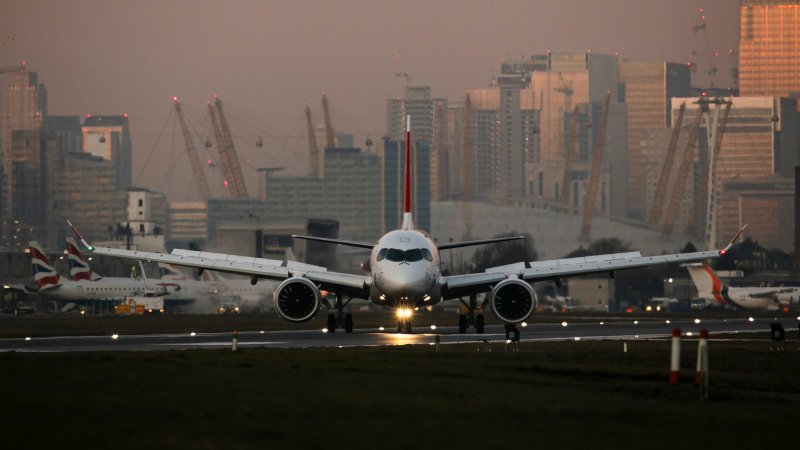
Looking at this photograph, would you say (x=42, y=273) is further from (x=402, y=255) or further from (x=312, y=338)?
(x=312, y=338)

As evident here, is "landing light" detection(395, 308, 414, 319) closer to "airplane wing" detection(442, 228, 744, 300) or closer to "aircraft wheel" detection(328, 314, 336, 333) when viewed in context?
"airplane wing" detection(442, 228, 744, 300)

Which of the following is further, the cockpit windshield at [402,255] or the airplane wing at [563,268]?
the airplane wing at [563,268]

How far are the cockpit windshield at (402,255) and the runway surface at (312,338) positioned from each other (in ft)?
9.68

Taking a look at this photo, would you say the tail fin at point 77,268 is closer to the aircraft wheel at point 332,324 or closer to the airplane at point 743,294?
the airplane at point 743,294

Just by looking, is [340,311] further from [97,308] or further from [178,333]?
[97,308]

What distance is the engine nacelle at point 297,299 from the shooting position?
217 ft

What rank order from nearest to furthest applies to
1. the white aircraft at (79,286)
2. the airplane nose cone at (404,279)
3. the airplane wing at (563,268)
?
the airplane nose cone at (404,279) → the airplane wing at (563,268) → the white aircraft at (79,286)

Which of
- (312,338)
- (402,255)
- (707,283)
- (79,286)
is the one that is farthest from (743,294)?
(312,338)

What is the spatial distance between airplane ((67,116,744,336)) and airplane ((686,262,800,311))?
69.1 meters

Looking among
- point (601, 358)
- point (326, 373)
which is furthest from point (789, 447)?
point (601, 358)

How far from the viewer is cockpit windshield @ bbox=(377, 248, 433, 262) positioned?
6344 cm

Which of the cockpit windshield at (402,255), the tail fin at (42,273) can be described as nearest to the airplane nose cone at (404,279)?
the cockpit windshield at (402,255)

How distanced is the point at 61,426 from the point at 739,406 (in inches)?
505

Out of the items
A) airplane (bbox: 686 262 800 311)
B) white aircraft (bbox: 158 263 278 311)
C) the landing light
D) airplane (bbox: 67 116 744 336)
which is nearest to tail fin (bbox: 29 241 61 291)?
white aircraft (bbox: 158 263 278 311)
